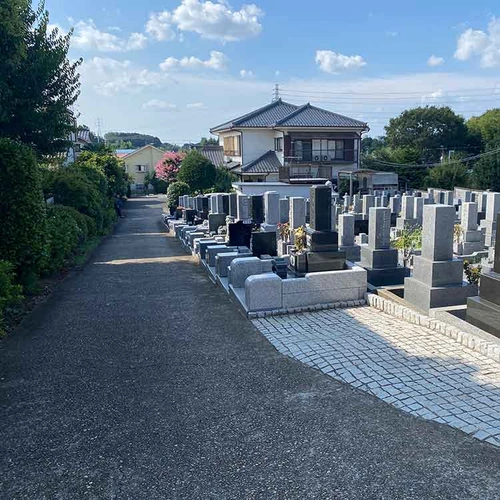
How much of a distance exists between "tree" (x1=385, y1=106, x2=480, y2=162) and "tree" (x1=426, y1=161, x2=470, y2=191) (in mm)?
9023

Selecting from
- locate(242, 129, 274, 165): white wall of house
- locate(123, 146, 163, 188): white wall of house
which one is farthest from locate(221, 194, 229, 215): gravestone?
locate(123, 146, 163, 188): white wall of house

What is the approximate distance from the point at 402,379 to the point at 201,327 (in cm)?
326

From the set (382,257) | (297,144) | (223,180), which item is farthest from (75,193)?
(297,144)

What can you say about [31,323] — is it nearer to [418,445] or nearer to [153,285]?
[153,285]

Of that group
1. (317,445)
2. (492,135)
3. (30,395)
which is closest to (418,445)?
(317,445)

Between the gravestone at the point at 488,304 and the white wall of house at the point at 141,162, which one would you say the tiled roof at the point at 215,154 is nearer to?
the white wall of house at the point at 141,162

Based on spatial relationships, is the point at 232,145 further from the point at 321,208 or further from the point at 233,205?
the point at 321,208

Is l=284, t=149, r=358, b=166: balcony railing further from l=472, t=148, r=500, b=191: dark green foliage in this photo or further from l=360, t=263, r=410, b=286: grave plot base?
l=360, t=263, r=410, b=286: grave plot base

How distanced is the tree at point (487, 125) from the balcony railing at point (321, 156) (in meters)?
19.5

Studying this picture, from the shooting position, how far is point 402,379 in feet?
17.0

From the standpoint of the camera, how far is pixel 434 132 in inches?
1932

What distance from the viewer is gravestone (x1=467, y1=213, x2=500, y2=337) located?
6.20 m

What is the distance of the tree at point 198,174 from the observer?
34.7m

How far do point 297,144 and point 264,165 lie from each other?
3030mm
